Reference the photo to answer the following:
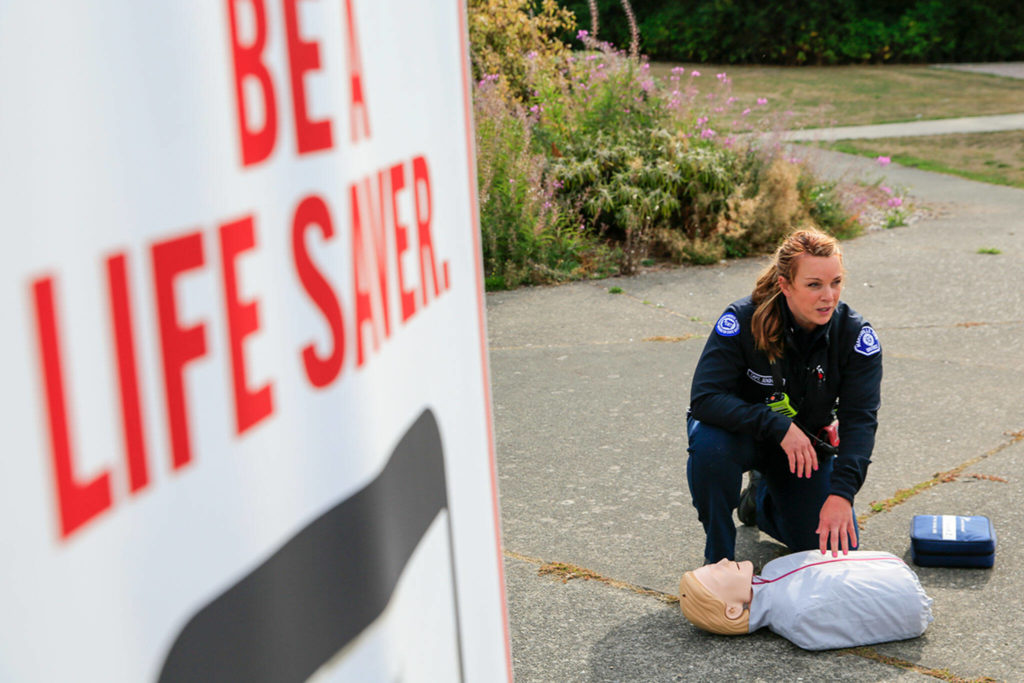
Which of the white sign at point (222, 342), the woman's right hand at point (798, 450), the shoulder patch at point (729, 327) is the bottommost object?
the woman's right hand at point (798, 450)

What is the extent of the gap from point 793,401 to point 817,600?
63 centimetres

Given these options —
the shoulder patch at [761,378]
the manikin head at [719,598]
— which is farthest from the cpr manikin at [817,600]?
the shoulder patch at [761,378]

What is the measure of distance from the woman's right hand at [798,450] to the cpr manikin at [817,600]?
256mm

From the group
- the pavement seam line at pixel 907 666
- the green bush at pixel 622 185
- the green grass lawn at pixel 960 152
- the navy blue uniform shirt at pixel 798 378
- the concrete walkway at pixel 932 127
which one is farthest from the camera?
the concrete walkway at pixel 932 127

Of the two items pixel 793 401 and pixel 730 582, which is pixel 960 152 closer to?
pixel 793 401

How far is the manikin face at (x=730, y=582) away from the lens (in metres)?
3.04

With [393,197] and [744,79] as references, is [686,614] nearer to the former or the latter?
[393,197]

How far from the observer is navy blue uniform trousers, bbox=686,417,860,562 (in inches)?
126

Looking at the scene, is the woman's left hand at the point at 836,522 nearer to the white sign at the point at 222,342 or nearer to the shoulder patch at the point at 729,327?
the shoulder patch at the point at 729,327

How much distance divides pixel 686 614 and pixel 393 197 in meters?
2.41

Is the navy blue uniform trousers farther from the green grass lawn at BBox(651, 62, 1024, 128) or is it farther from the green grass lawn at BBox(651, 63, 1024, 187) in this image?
the green grass lawn at BBox(651, 62, 1024, 128)

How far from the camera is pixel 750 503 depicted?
371 cm

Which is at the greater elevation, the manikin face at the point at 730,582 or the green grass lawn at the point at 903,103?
the green grass lawn at the point at 903,103

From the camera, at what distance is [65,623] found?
550mm
